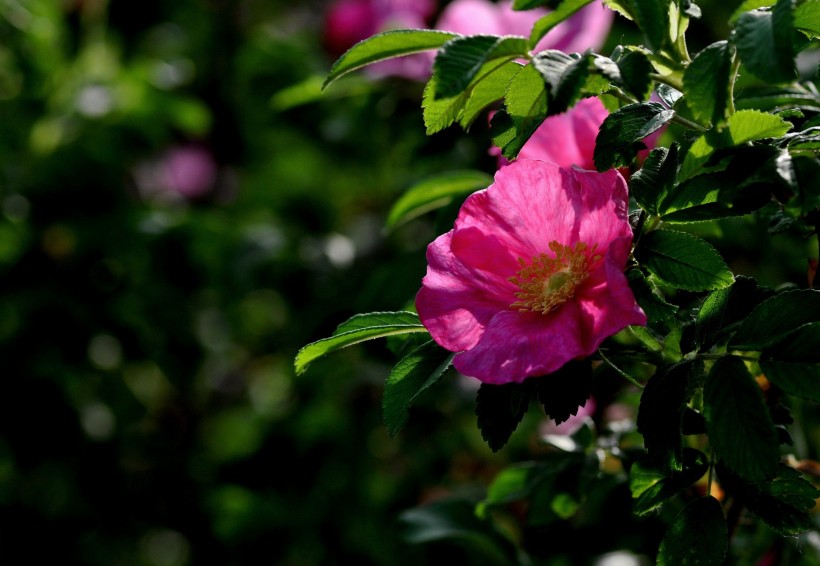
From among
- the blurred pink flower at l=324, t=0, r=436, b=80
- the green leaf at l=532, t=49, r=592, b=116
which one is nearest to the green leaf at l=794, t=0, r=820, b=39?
the green leaf at l=532, t=49, r=592, b=116

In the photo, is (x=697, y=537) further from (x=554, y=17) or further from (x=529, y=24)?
(x=529, y=24)

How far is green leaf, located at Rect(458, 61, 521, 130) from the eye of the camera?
657mm

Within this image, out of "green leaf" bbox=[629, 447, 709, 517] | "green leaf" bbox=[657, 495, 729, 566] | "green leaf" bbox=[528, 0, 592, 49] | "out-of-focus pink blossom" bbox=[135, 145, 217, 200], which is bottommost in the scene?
"out-of-focus pink blossom" bbox=[135, 145, 217, 200]

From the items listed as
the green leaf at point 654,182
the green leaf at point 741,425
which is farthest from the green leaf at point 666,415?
the green leaf at point 654,182

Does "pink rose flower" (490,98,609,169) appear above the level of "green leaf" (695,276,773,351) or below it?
above

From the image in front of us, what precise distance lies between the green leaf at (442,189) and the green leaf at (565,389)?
0.34m

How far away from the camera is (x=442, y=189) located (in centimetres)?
99

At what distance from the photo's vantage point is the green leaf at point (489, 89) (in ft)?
2.16

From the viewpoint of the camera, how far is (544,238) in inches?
28.2

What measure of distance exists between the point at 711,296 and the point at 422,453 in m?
1.18

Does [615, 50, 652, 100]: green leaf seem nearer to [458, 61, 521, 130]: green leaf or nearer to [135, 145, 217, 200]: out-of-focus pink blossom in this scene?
[458, 61, 521, 130]: green leaf

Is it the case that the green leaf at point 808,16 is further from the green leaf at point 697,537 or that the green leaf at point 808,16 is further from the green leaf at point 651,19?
the green leaf at point 697,537

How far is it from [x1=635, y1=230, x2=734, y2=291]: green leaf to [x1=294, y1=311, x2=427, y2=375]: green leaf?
19 centimetres

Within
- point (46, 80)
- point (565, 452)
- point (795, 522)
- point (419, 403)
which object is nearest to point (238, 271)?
point (419, 403)
